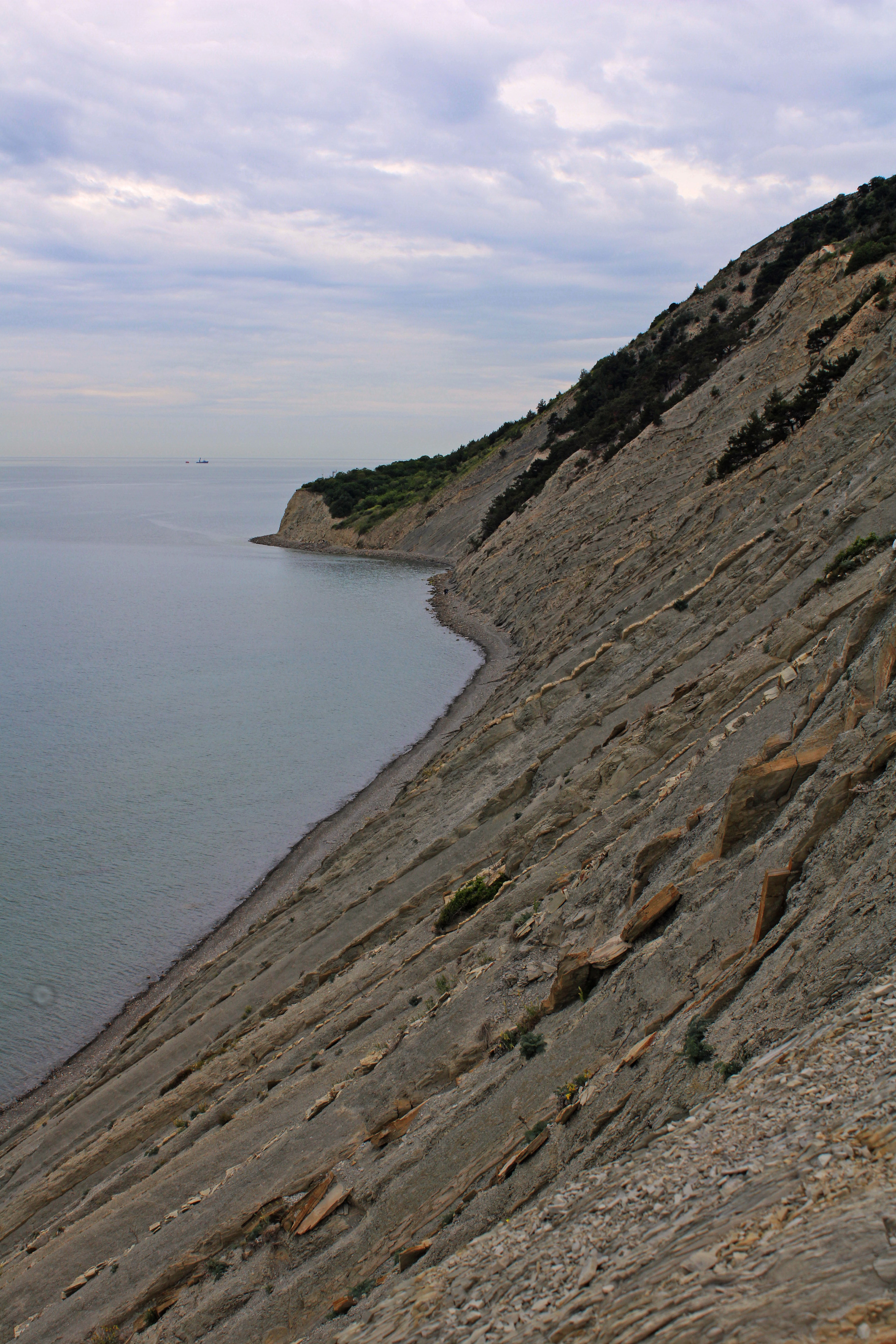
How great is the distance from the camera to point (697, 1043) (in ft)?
24.6

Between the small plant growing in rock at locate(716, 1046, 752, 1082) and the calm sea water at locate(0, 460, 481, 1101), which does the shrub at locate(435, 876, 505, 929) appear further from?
the calm sea water at locate(0, 460, 481, 1101)

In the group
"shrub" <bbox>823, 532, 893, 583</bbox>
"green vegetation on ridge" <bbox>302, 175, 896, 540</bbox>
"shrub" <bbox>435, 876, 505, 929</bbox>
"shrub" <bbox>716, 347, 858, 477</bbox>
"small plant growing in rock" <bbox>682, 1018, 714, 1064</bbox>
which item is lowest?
"shrub" <bbox>435, 876, 505, 929</bbox>

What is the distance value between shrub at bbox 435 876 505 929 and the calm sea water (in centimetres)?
919

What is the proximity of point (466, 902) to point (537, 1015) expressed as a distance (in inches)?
193

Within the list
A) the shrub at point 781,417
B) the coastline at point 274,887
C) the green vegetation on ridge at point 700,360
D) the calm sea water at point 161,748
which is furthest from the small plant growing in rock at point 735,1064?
the green vegetation on ridge at point 700,360

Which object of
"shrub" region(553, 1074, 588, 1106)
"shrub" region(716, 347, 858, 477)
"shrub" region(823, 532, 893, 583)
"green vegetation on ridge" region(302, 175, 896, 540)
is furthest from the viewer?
"green vegetation on ridge" region(302, 175, 896, 540)

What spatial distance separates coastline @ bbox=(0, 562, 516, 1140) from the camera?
17594 millimetres

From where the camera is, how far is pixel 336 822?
28031 millimetres

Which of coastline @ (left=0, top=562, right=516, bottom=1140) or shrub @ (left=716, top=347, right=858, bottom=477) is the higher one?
shrub @ (left=716, top=347, right=858, bottom=477)

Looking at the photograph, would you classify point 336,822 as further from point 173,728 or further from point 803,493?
point 803,493

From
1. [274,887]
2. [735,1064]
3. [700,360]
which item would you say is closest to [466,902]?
[735,1064]

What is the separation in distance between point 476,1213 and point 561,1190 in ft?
5.18

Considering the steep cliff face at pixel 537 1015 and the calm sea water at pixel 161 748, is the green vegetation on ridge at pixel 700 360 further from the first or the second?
the calm sea water at pixel 161 748

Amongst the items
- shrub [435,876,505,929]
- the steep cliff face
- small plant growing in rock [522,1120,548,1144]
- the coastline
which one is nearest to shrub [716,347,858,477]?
the steep cliff face
